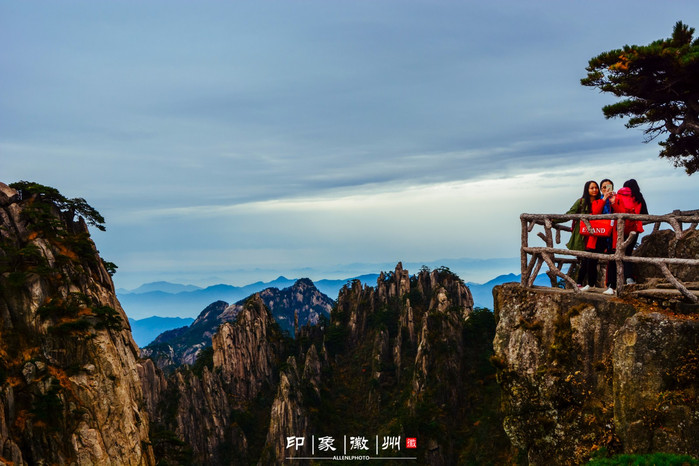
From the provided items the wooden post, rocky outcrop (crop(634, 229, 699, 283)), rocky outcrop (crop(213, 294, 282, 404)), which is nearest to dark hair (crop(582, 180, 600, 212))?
the wooden post

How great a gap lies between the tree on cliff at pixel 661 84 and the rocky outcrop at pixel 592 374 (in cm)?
750

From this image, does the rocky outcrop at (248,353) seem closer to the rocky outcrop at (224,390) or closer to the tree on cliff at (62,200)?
the rocky outcrop at (224,390)

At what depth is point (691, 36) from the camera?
13.9m

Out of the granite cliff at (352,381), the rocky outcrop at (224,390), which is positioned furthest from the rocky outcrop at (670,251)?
the rocky outcrop at (224,390)

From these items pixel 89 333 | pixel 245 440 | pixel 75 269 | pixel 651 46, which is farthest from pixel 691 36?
pixel 245 440

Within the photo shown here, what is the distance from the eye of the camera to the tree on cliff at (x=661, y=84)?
13.6 meters

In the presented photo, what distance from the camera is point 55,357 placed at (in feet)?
108

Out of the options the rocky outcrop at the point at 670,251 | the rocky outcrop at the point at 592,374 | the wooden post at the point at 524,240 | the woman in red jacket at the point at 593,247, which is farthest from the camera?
the wooden post at the point at 524,240

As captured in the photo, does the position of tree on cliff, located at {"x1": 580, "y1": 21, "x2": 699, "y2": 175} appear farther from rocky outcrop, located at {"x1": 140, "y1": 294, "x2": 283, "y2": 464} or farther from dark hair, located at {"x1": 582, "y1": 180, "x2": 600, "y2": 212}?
rocky outcrop, located at {"x1": 140, "y1": 294, "x2": 283, "y2": 464}

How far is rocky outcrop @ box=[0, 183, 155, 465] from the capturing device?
30469mm

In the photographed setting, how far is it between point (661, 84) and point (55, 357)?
38919 millimetres

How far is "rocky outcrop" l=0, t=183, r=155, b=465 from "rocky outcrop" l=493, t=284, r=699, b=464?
1211 inches

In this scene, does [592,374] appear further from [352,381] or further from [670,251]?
[352,381]

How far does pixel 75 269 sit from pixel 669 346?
3992 cm
